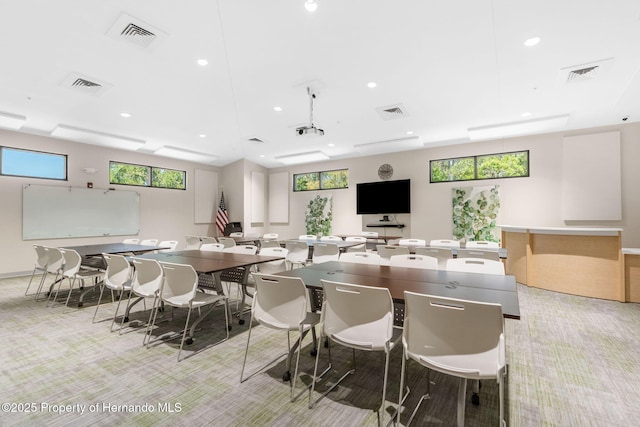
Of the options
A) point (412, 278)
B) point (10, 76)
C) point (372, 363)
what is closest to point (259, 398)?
point (372, 363)

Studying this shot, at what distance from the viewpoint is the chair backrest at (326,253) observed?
497cm

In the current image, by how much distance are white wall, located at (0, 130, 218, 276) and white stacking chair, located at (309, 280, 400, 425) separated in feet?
27.1

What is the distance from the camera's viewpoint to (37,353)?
296 centimetres

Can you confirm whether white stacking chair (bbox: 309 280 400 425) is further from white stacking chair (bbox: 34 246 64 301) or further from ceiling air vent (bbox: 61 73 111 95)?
ceiling air vent (bbox: 61 73 111 95)

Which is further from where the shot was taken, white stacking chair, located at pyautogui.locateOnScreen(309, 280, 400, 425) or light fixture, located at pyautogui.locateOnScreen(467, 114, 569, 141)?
light fixture, located at pyautogui.locateOnScreen(467, 114, 569, 141)

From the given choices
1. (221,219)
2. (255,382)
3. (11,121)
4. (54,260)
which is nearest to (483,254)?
(255,382)

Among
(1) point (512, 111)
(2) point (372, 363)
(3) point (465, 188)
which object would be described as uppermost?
(1) point (512, 111)

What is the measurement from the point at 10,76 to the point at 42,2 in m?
2.26

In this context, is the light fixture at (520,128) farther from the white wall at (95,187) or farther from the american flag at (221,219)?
the white wall at (95,187)

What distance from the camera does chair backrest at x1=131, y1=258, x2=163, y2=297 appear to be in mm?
3256

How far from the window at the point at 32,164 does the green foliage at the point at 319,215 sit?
6.89 metres

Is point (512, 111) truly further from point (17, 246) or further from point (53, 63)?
point (17, 246)

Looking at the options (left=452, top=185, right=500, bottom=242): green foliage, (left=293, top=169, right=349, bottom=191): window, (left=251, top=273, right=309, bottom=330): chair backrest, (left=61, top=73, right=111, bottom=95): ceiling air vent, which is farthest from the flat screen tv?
(left=251, top=273, right=309, bottom=330): chair backrest

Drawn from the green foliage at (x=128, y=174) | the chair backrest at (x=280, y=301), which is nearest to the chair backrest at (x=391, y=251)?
the chair backrest at (x=280, y=301)
